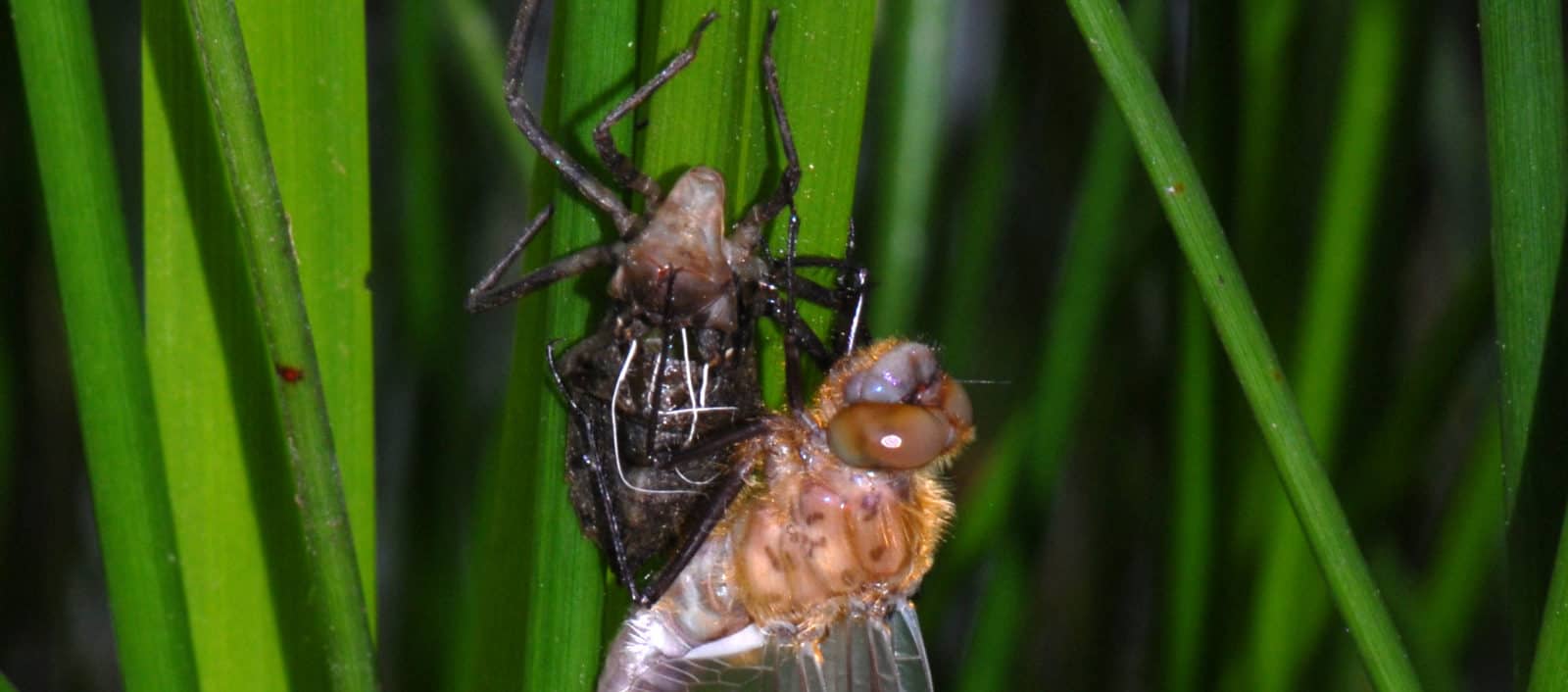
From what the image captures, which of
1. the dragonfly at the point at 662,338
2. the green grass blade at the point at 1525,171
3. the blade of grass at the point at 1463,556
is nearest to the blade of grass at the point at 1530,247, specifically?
the green grass blade at the point at 1525,171

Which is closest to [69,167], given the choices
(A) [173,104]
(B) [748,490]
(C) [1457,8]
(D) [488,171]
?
(A) [173,104]

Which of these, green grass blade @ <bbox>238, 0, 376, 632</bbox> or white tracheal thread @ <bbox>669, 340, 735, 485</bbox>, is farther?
white tracheal thread @ <bbox>669, 340, 735, 485</bbox>

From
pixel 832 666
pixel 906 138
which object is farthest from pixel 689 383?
pixel 906 138

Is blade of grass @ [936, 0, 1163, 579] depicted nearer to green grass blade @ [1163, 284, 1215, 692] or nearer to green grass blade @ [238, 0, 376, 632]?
green grass blade @ [1163, 284, 1215, 692]

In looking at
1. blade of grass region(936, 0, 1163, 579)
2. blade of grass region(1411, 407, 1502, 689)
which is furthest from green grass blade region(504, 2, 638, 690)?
blade of grass region(1411, 407, 1502, 689)

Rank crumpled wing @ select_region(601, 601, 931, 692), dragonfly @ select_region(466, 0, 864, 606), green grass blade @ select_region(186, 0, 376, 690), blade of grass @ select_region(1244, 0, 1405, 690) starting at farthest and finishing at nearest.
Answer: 1. blade of grass @ select_region(1244, 0, 1405, 690)
2. crumpled wing @ select_region(601, 601, 931, 692)
3. dragonfly @ select_region(466, 0, 864, 606)
4. green grass blade @ select_region(186, 0, 376, 690)
